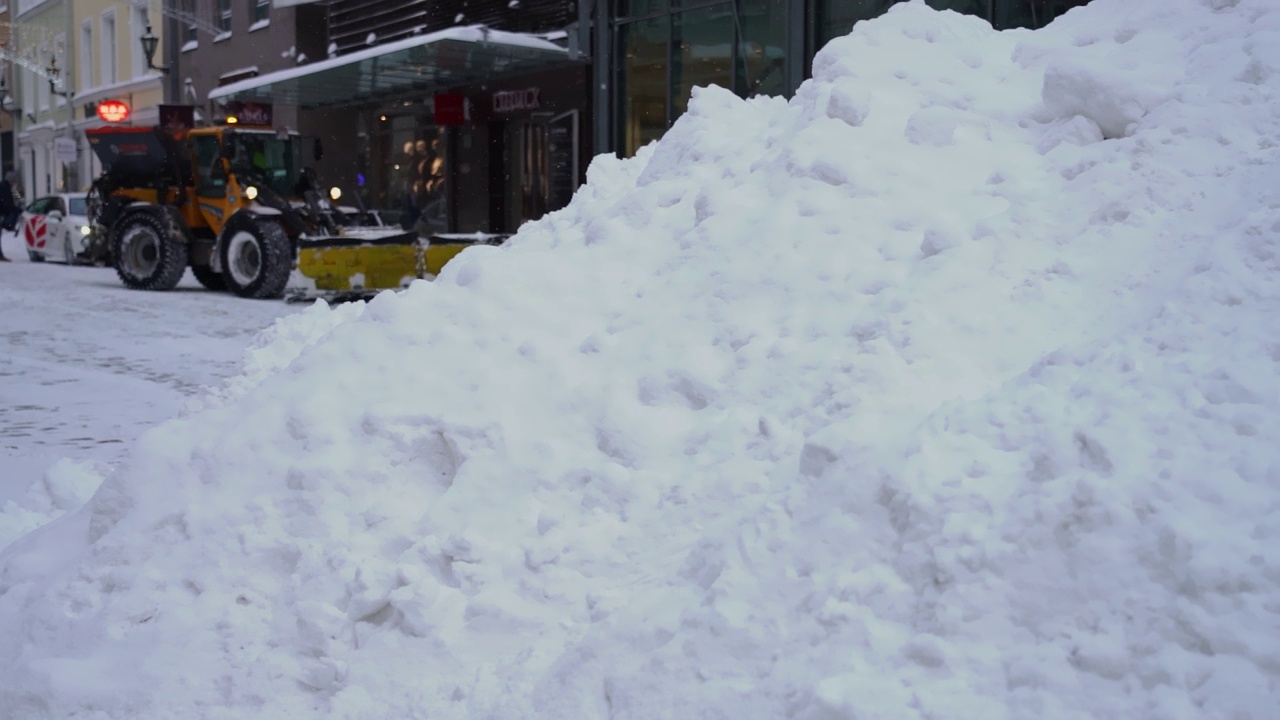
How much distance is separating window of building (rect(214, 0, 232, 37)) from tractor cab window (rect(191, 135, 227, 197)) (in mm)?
11414

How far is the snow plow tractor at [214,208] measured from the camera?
50.2 ft

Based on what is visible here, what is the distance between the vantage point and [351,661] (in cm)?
339

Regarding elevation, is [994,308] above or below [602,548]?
above

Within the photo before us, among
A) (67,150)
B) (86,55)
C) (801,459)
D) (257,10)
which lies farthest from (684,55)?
(86,55)

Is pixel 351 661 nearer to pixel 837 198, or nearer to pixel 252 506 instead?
pixel 252 506

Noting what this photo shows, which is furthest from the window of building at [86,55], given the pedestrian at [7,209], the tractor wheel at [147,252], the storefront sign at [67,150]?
the tractor wheel at [147,252]

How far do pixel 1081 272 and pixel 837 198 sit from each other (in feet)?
3.42

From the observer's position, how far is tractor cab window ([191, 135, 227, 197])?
16281 mm

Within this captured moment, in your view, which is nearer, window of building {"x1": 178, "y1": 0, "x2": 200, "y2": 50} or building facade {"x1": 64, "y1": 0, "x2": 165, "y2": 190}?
window of building {"x1": 178, "y1": 0, "x2": 200, "y2": 50}

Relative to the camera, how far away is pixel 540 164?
66.6 ft

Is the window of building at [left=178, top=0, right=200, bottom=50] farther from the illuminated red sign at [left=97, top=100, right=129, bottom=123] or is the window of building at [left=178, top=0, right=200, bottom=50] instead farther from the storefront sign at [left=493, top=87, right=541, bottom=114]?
the storefront sign at [left=493, top=87, right=541, bottom=114]

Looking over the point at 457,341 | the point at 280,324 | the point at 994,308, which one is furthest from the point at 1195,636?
the point at 280,324

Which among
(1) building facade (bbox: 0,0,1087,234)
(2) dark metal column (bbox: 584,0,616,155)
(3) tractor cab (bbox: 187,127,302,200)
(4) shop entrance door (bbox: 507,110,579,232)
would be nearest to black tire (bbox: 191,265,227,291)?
(3) tractor cab (bbox: 187,127,302,200)

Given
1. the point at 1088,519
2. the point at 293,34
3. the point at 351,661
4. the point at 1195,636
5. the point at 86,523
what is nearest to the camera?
the point at 1195,636
